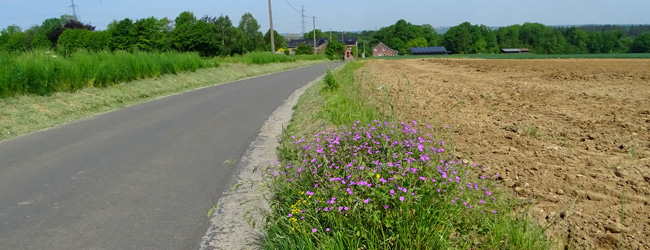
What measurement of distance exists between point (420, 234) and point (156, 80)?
52.5 feet

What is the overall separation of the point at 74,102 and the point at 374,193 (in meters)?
11.0

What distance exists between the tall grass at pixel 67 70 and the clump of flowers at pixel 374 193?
34.0 ft

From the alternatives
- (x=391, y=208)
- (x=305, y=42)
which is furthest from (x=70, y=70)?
(x=305, y=42)

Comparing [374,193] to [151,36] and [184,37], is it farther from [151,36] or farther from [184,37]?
[151,36]

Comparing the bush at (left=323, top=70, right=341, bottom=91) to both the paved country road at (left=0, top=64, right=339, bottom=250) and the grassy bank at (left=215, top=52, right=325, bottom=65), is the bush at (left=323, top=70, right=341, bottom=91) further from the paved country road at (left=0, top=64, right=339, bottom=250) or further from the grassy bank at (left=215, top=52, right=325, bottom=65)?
the grassy bank at (left=215, top=52, right=325, bottom=65)

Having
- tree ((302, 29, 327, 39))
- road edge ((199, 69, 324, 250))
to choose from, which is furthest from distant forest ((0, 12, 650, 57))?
tree ((302, 29, 327, 39))

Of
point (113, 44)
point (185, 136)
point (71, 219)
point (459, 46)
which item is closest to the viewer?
point (71, 219)

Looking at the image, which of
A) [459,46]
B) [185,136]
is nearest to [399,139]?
[185,136]

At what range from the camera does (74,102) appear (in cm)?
1119

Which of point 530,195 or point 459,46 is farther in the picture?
point 459,46

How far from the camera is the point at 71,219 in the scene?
418cm

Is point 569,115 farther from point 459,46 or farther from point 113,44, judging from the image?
point 459,46

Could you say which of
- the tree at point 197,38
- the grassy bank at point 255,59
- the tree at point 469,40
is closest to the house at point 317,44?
the tree at point 469,40

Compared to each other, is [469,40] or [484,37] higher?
[484,37]
